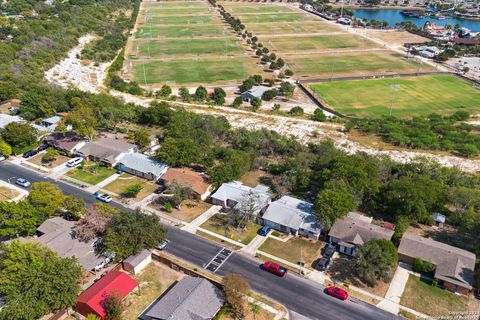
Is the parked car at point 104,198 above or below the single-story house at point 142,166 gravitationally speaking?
below

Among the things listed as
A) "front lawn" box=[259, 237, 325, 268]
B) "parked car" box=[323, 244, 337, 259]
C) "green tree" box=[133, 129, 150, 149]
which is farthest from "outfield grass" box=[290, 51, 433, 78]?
"parked car" box=[323, 244, 337, 259]

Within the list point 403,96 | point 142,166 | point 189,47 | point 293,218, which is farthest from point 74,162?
point 189,47

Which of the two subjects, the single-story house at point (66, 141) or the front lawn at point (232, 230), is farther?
the single-story house at point (66, 141)

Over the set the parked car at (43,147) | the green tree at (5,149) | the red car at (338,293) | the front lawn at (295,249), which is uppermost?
the green tree at (5,149)

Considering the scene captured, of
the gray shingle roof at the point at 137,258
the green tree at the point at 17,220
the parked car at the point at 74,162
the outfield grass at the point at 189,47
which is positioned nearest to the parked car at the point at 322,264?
the gray shingle roof at the point at 137,258

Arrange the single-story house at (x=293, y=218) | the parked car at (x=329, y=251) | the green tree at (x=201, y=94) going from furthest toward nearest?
the green tree at (x=201, y=94) → the single-story house at (x=293, y=218) → the parked car at (x=329, y=251)

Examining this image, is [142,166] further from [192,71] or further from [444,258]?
[192,71]

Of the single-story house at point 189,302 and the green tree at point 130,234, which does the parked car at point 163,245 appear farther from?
the single-story house at point 189,302

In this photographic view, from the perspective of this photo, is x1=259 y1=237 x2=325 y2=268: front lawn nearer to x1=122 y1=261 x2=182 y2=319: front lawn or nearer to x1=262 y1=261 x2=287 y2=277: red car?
x1=262 y1=261 x2=287 y2=277: red car
